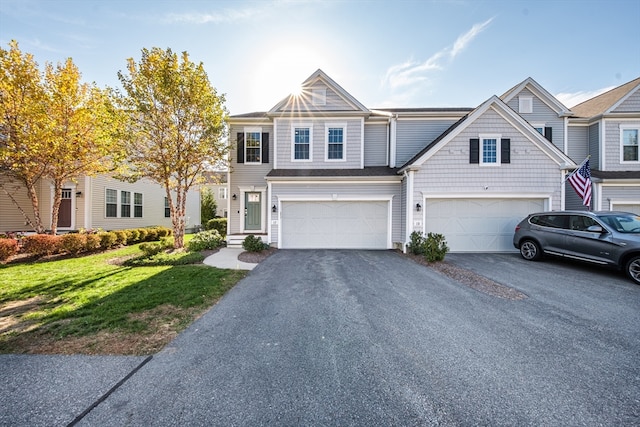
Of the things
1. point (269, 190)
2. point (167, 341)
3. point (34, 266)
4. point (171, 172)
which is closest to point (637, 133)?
point (269, 190)

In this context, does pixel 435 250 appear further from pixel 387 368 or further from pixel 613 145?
pixel 613 145

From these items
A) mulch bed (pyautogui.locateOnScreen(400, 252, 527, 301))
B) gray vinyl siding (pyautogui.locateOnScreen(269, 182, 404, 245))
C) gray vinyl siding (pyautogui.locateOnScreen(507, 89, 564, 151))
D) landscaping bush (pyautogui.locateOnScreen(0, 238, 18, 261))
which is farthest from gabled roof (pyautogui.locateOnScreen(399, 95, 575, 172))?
landscaping bush (pyautogui.locateOnScreen(0, 238, 18, 261))

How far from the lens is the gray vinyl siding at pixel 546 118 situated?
1264 cm

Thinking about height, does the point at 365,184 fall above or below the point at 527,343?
above

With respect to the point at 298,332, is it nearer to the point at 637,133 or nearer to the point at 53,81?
the point at 53,81

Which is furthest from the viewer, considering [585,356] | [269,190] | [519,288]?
[269,190]

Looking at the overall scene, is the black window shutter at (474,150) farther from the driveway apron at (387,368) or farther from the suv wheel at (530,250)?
the driveway apron at (387,368)

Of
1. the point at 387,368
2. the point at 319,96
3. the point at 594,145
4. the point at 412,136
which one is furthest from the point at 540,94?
the point at 387,368

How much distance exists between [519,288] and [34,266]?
45.7 ft

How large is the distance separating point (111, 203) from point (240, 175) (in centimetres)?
897

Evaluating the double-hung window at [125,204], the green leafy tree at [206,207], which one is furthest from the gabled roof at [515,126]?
the green leafy tree at [206,207]

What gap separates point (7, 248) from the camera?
8711mm

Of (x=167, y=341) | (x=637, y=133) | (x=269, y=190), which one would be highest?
(x=637, y=133)

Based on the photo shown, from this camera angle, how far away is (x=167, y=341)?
3.56 meters
